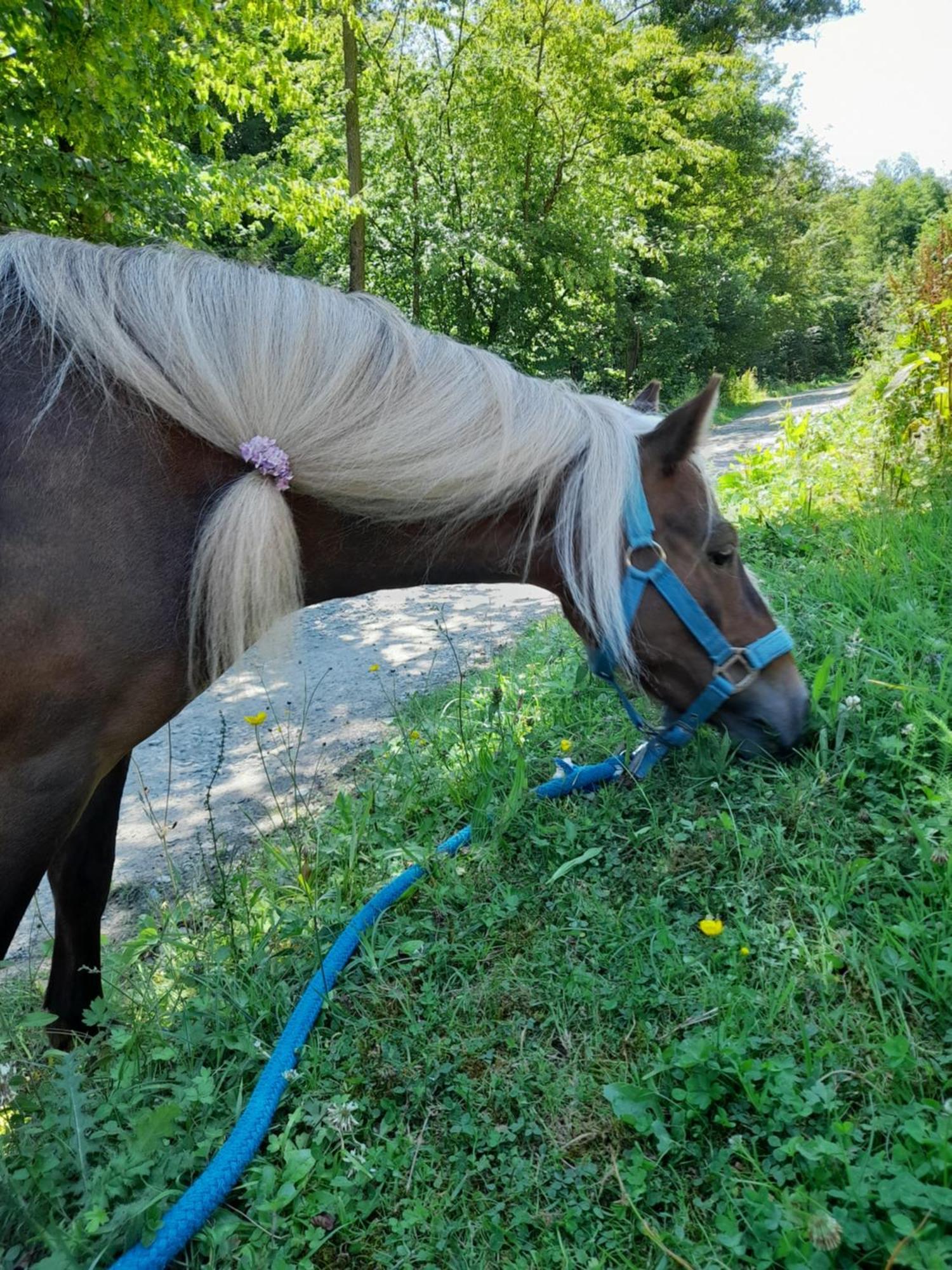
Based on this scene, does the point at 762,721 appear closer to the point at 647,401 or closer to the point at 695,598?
the point at 695,598

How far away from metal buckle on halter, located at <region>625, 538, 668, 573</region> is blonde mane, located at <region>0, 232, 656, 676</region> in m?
0.04

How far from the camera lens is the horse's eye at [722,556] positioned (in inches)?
86.7

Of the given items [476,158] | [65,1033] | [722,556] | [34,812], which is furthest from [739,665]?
[476,158]

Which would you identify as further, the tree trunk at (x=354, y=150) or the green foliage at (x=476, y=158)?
the tree trunk at (x=354, y=150)

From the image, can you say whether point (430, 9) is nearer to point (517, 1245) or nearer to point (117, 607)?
point (117, 607)

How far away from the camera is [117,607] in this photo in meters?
1.70

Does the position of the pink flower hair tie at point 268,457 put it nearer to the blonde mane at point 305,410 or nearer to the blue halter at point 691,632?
the blonde mane at point 305,410

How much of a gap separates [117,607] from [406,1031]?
129 cm

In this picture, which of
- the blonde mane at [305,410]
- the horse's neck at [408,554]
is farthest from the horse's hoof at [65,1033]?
the horse's neck at [408,554]

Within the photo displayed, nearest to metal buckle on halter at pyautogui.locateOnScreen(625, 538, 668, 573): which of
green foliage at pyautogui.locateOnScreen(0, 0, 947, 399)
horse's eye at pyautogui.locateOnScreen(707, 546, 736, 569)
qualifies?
horse's eye at pyautogui.locateOnScreen(707, 546, 736, 569)

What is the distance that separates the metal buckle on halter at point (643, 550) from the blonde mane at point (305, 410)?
44 mm

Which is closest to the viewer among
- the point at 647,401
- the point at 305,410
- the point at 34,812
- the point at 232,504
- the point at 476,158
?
the point at 34,812

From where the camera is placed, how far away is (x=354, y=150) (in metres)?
11.1

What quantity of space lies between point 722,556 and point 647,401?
0.81 meters
